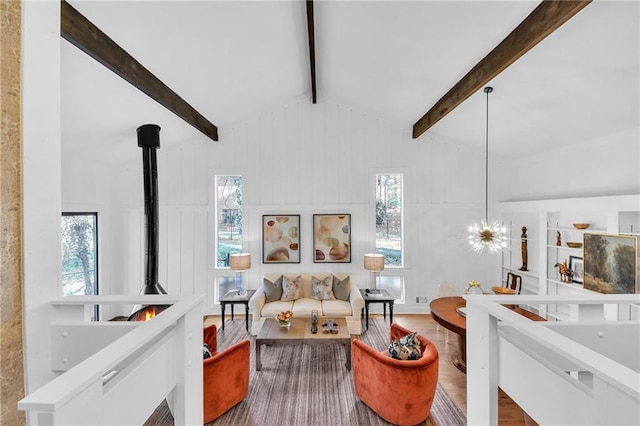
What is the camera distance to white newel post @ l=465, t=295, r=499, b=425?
1.21 metres

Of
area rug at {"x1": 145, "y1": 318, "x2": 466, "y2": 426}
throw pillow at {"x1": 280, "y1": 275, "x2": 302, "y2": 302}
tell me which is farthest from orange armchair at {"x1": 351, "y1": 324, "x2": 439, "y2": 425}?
throw pillow at {"x1": 280, "y1": 275, "x2": 302, "y2": 302}

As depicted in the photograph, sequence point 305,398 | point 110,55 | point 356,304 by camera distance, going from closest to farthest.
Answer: point 110,55 → point 305,398 → point 356,304

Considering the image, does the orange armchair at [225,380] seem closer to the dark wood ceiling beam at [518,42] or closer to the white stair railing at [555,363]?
the white stair railing at [555,363]

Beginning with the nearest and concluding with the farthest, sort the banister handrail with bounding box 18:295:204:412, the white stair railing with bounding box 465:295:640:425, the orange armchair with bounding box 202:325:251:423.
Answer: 1. the banister handrail with bounding box 18:295:204:412
2. the white stair railing with bounding box 465:295:640:425
3. the orange armchair with bounding box 202:325:251:423

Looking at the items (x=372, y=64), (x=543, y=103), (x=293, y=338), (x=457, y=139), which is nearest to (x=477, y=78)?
(x=543, y=103)

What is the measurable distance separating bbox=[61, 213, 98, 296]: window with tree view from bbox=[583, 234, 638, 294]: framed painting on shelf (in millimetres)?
7119

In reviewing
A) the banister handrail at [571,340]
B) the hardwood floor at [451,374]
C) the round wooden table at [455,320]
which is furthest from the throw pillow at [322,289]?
the banister handrail at [571,340]

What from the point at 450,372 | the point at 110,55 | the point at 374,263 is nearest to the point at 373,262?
the point at 374,263

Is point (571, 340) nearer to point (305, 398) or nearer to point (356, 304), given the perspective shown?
point (305, 398)

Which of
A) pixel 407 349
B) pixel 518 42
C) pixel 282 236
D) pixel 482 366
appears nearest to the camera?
pixel 482 366

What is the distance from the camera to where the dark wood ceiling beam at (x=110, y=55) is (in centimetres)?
221

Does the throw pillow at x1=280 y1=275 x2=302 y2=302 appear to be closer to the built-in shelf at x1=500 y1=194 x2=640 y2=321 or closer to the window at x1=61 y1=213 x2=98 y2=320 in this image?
the window at x1=61 y1=213 x2=98 y2=320

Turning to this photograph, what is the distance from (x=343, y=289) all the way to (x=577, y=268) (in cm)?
330

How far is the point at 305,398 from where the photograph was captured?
307 centimetres
